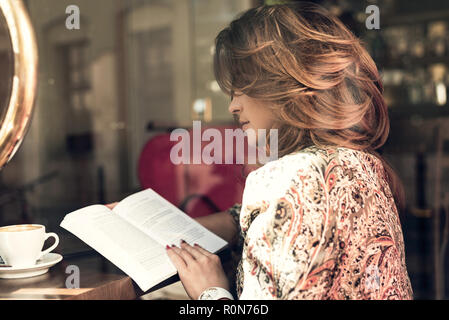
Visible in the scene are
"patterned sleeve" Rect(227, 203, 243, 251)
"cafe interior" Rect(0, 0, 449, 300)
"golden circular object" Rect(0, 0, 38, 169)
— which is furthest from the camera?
"cafe interior" Rect(0, 0, 449, 300)

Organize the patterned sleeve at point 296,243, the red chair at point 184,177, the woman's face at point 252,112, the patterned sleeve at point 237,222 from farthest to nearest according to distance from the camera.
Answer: the red chair at point 184,177 → the patterned sleeve at point 237,222 → the woman's face at point 252,112 → the patterned sleeve at point 296,243

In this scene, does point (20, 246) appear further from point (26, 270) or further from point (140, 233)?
point (140, 233)

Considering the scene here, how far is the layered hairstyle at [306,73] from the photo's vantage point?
33.0 inches

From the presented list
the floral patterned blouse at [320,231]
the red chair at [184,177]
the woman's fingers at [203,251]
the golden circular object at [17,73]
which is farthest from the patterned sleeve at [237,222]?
the red chair at [184,177]

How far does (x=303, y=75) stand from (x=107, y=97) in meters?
4.80

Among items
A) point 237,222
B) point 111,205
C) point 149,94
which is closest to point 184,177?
point 237,222

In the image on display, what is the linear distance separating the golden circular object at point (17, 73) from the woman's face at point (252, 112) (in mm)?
425

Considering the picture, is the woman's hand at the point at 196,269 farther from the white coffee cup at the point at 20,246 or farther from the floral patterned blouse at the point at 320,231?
the white coffee cup at the point at 20,246

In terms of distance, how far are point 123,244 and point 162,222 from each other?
126 mm

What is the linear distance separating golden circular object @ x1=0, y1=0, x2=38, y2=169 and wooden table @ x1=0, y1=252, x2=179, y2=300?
21cm

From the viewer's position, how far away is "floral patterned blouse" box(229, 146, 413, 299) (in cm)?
68

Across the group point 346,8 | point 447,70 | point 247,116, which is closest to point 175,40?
point 346,8

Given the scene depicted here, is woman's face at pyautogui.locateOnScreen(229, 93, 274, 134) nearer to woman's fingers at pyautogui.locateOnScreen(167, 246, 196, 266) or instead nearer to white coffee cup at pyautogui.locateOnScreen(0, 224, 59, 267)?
woman's fingers at pyautogui.locateOnScreen(167, 246, 196, 266)

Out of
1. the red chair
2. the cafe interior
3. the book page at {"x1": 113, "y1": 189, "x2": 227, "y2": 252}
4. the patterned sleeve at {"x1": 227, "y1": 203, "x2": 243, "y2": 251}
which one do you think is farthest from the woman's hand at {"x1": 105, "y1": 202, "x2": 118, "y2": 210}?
the cafe interior
